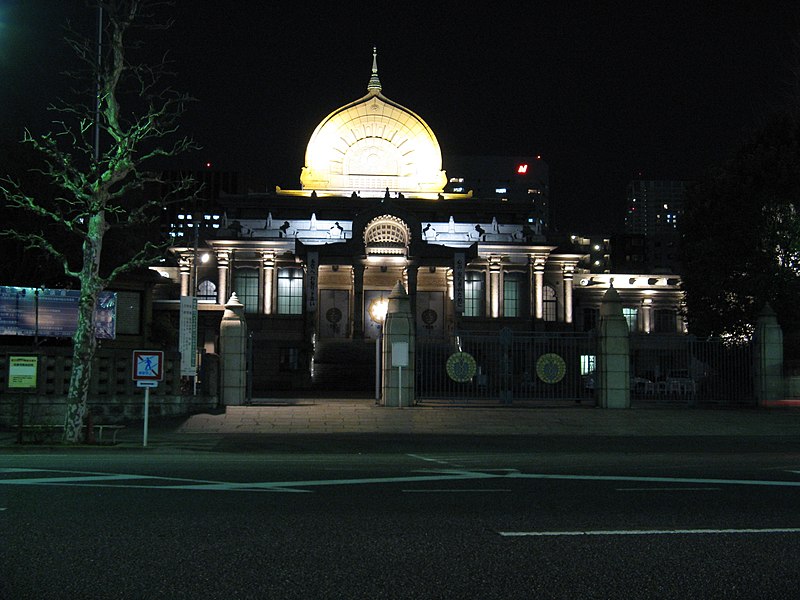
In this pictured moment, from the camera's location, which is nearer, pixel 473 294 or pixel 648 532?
pixel 648 532

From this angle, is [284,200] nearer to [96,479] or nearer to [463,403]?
[463,403]

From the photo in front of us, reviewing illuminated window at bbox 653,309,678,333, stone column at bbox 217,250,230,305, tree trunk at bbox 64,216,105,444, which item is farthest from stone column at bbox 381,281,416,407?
illuminated window at bbox 653,309,678,333

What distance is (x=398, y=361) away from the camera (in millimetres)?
26688

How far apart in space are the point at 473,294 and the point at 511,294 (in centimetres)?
292

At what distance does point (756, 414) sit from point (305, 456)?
1644cm

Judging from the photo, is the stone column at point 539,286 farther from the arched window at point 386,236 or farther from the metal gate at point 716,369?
the metal gate at point 716,369

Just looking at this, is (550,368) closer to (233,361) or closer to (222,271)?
(233,361)

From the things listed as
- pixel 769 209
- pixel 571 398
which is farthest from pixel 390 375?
pixel 769 209

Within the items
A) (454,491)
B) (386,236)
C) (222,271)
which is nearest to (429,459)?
(454,491)

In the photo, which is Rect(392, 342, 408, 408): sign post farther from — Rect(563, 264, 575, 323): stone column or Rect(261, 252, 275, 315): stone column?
Rect(563, 264, 575, 323): stone column

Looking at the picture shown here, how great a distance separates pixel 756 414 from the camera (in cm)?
Answer: 2686

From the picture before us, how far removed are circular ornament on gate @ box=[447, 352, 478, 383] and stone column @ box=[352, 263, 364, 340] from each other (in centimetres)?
2729

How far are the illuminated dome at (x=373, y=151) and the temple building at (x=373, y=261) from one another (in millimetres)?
A: 103

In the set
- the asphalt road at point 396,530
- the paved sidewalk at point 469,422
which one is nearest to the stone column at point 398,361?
the paved sidewalk at point 469,422
